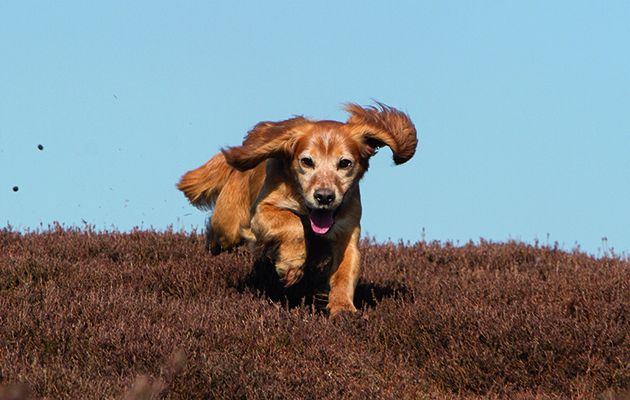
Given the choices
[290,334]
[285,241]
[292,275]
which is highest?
[285,241]

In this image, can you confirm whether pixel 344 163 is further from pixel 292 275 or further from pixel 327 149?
pixel 292 275

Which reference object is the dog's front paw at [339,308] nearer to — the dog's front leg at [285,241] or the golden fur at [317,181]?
the golden fur at [317,181]

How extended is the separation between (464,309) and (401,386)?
1214 mm

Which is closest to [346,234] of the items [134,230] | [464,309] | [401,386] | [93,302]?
[464,309]

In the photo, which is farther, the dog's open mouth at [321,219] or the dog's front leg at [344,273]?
the dog's front leg at [344,273]

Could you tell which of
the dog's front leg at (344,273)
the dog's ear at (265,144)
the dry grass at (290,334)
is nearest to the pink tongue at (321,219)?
the dog's front leg at (344,273)

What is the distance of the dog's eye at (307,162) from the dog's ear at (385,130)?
0.49 meters

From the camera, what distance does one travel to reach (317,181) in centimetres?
470

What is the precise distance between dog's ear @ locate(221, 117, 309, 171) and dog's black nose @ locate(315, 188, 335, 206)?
0.60m

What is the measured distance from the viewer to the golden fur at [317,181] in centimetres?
482

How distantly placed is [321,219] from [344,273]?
498mm

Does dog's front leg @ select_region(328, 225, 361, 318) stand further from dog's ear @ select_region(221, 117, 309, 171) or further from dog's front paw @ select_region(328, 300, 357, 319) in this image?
dog's ear @ select_region(221, 117, 309, 171)

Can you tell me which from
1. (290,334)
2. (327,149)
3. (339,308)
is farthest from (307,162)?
(290,334)

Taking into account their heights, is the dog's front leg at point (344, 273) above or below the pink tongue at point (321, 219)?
below
